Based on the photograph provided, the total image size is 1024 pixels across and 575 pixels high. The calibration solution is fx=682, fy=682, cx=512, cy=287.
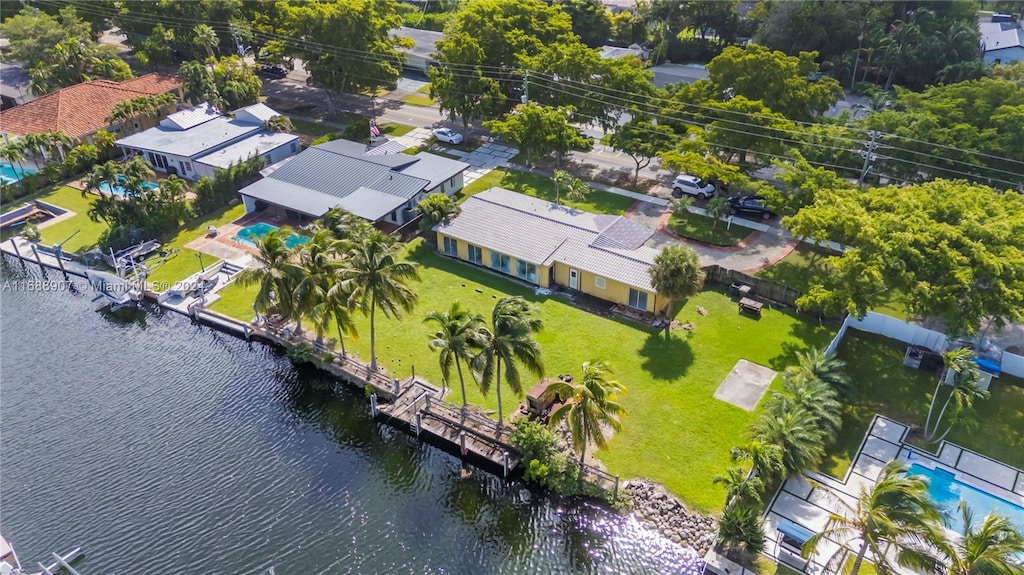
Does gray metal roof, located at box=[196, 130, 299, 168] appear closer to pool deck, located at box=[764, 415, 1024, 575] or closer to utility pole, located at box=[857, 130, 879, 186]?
utility pole, located at box=[857, 130, 879, 186]

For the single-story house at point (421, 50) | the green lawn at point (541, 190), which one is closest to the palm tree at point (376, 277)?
the green lawn at point (541, 190)

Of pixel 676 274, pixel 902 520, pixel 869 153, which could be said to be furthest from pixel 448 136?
pixel 902 520

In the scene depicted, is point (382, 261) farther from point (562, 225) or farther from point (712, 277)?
point (712, 277)

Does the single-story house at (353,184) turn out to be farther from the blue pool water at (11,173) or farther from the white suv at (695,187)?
the blue pool water at (11,173)

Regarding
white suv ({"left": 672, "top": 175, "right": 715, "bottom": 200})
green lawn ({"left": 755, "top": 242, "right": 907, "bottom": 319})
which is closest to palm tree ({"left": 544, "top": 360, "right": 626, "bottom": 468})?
green lawn ({"left": 755, "top": 242, "right": 907, "bottom": 319})

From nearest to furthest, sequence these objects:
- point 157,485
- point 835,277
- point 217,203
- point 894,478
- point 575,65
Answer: point 894,478, point 157,485, point 835,277, point 217,203, point 575,65

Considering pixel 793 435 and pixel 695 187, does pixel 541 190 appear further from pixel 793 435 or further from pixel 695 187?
pixel 793 435

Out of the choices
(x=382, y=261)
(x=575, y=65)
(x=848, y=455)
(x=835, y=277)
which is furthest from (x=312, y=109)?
(x=848, y=455)
